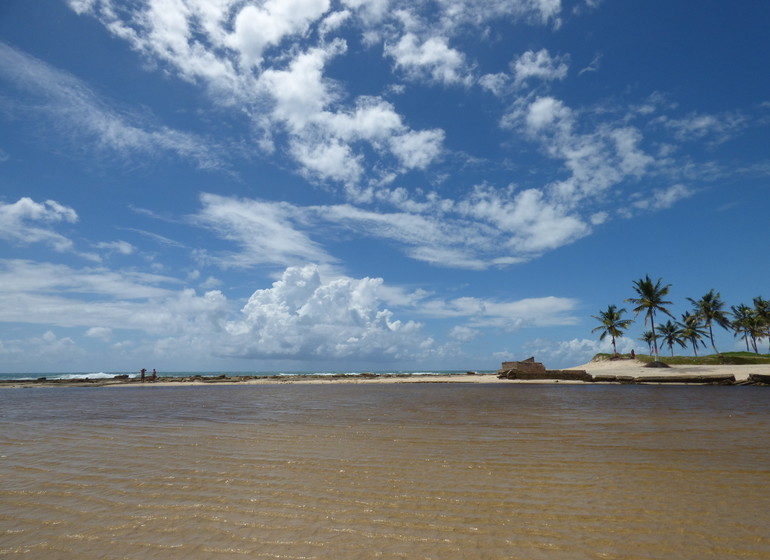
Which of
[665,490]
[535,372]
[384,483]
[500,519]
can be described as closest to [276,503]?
[384,483]

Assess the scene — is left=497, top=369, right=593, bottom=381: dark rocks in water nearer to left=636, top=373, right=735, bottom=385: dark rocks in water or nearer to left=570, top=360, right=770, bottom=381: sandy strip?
left=636, top=373, right=735, bottom=385: dark rocks in water

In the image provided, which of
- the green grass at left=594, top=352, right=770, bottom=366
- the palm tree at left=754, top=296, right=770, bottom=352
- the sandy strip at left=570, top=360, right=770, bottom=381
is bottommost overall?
the sandy strip at left=570, top=360, right=770, bottom=381

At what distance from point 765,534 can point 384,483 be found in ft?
15.8

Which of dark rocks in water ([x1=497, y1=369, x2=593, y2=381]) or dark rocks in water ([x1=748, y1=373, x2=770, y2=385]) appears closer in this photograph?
dark rocks in water ([x1=748, y1=373, x2=770, y2=385])

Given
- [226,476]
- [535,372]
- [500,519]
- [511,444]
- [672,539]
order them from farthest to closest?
[535,372] → [511,444] → [226,476] → [500,519] → [672,539]

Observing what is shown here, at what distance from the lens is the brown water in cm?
450

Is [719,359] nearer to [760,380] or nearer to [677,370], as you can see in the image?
[677,370]

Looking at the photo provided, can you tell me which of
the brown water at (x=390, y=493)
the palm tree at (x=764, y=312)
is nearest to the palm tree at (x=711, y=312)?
the palm tree at (x=764, y=312)

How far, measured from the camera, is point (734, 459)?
8.35 m

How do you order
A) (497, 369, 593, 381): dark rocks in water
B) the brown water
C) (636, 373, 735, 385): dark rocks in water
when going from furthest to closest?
1. (497, 369, 593, 381): dark rocks in water
2. (636, 373, 735, 385): dark rocks in water
3. the brown water

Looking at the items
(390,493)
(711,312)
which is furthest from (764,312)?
(390,493)

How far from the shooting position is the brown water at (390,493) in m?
4.50

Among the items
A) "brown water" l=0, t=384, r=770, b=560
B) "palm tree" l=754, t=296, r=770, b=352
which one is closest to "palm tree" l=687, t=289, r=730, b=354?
"palm tree" l=754, t=296, r=770, b=352

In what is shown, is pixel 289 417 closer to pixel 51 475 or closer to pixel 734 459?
pixel 51 475
